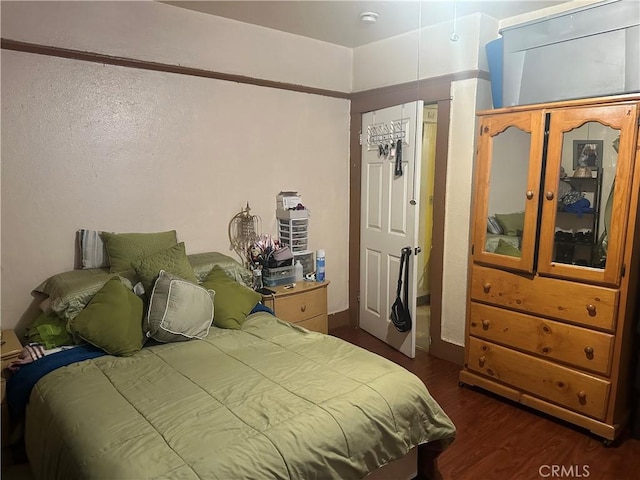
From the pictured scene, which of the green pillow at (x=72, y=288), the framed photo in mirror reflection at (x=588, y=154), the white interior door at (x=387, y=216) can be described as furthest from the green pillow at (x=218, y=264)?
the framed photo in mirror reflection at (x=588, y=154)

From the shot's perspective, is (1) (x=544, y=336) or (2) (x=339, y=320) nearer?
(1) (x=544, y=336)

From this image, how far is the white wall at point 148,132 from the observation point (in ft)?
8.40

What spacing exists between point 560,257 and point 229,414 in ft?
6.52

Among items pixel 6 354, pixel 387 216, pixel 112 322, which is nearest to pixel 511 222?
pixel 387 216

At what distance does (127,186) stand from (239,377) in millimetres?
1579

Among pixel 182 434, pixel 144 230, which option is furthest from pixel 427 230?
pixel 182 434

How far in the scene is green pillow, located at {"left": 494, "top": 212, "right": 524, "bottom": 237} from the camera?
9.00 feet

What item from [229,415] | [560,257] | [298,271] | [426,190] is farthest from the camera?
[426,190]

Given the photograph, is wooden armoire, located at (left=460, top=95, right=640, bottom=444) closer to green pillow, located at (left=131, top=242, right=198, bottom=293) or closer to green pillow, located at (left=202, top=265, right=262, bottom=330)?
green pillow, located at (left=202, top=265, right=262, bottom=330)

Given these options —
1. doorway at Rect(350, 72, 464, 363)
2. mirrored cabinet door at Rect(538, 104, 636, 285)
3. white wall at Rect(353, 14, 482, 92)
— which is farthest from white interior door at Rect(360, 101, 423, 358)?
mirrored cabinet door at Rect(538, 104, 636, 285)

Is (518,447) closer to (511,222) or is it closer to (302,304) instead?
(511,222)

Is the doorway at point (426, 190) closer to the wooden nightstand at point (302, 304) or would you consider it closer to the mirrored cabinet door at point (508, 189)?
the wooden nightstand at point (302, 304)

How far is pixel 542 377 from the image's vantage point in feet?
8.77

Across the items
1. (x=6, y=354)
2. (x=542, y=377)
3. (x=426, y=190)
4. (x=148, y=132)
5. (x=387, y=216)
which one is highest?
(x=148, y=132)
